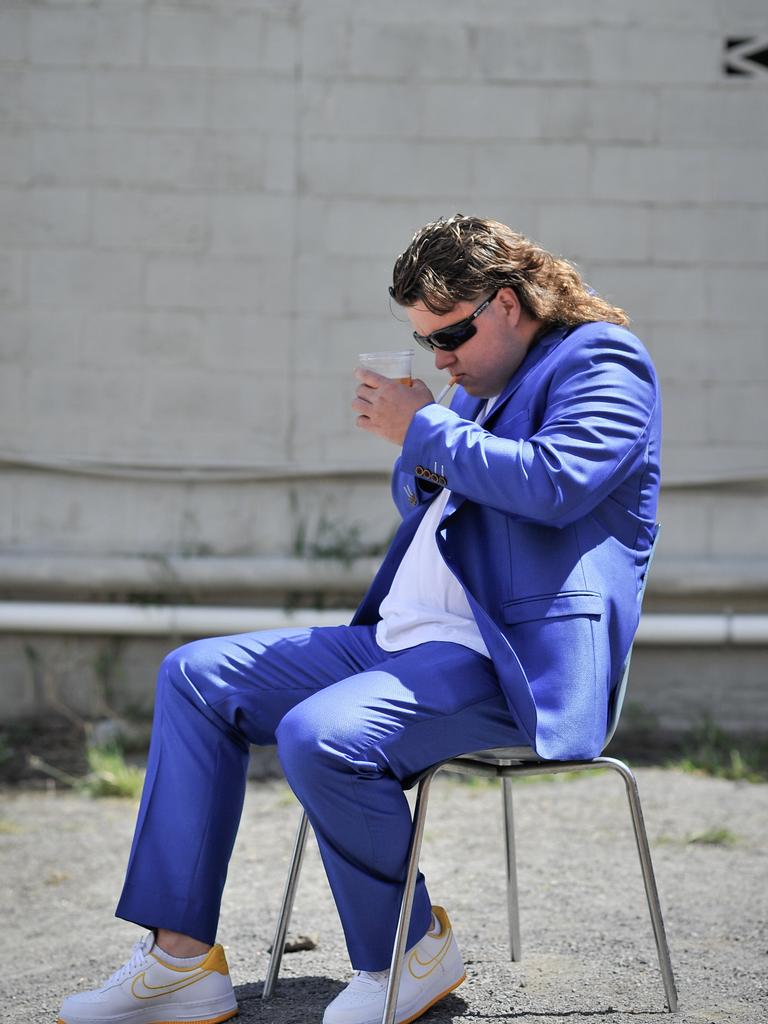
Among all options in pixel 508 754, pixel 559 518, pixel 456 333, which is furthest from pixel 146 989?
pixel 456 333

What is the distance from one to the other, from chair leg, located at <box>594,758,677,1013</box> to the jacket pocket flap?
1.02 feet

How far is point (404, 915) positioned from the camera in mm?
2113

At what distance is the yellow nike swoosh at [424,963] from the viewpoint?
2295 mm

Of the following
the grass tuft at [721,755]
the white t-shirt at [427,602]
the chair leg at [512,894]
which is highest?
the white t-shirt at [427,602]

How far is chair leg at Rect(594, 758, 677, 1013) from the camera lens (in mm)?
2346

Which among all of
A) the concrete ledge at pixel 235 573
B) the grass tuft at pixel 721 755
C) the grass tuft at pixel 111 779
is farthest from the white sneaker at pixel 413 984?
the concrete ledge at pixel 235 573

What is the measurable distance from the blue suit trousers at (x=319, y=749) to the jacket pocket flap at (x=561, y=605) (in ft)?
0.44

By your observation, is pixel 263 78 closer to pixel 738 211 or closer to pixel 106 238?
pixel 106 238

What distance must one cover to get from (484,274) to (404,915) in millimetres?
1213

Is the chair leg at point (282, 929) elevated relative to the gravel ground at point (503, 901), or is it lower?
elevated

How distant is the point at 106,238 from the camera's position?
5324mm

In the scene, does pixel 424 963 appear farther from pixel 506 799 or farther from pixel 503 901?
pixel 503 901

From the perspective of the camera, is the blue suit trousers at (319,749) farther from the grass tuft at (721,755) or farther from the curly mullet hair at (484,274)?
the grass tuft at (721,755)

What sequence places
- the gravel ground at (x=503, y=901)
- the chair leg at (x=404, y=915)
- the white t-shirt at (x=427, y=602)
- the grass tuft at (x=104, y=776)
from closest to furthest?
the chair leg at (x=404, y=915) → the white t-shirt at (x=427, y=602) → the gravel ground at (x=503, y=901) → the grass tuft at (x=104, y=776)
